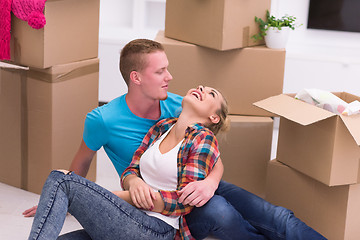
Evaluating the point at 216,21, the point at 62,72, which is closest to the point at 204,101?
the point at 216,21

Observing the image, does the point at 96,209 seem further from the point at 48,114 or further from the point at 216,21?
the point at 216,21

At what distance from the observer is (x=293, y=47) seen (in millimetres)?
3469

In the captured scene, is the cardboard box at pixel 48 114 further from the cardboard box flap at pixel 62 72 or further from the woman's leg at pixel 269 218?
the woman's leg at pixel 269 218

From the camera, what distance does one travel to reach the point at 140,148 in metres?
1.91

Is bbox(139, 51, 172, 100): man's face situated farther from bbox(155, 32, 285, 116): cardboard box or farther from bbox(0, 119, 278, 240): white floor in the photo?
bbox(0, 119, 278, 240): white floor

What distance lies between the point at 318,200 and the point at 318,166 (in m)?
0.15

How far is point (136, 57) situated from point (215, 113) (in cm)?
32

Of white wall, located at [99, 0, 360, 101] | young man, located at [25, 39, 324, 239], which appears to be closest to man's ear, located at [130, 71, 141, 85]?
young man, located at [25, 39, 324, 239]

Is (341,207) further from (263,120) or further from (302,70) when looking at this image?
(302,70)

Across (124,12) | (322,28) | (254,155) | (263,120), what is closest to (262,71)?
(263,120)

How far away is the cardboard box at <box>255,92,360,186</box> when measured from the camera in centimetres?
185

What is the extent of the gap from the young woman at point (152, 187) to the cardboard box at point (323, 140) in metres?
0.24

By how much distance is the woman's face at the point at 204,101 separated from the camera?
6.04ft

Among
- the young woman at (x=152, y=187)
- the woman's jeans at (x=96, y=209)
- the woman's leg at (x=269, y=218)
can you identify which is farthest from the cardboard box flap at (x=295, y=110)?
the woman's jeans at (x=96, y=209)
